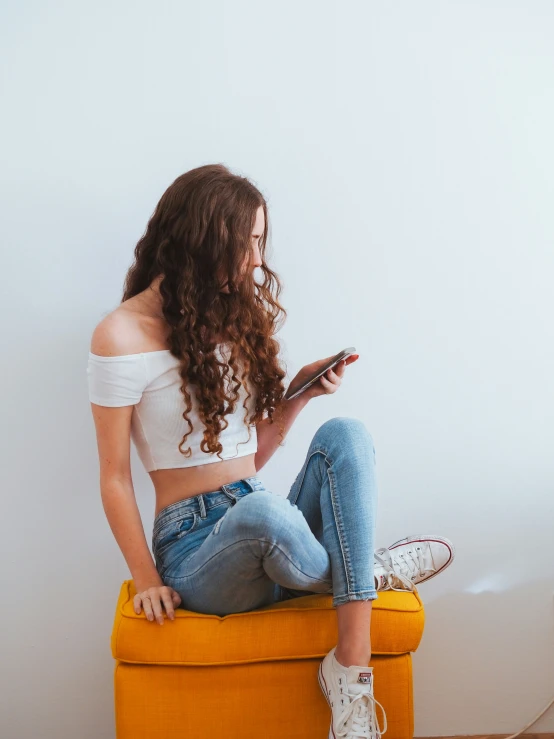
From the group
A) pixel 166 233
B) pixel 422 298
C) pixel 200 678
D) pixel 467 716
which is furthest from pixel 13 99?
pixel 467 716

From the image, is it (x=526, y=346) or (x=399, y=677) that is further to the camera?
(x=526, y=346)

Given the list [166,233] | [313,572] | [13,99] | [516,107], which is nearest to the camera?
[313,572]

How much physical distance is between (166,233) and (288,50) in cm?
62

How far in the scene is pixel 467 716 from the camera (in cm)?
191

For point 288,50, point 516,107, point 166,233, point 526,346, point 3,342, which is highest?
point 288,50

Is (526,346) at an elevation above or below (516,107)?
below

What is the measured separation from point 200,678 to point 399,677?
382mm

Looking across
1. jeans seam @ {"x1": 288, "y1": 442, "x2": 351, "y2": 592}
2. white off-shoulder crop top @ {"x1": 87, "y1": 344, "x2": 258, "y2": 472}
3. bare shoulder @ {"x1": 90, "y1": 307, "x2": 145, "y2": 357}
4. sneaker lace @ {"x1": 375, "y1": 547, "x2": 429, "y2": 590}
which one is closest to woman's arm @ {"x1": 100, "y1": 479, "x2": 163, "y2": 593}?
white off-shoulder crop top @ {"x1": 87, "y1": 344, "x2": 258, "y2": 472}

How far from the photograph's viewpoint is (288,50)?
1833 millimetres

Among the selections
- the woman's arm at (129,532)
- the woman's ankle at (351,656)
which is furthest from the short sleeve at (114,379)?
the woman's ankle at (351,656)

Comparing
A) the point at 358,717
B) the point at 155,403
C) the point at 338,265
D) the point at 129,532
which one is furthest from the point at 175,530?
the point at 338,265

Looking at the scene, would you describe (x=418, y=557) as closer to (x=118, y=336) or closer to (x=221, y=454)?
(x=221, y=454)

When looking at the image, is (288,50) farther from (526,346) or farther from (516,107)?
(526,346)

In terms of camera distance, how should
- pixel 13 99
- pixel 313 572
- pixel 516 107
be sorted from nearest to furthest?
pixel 313 572 < pixel 13 99 < pixel 516 107
